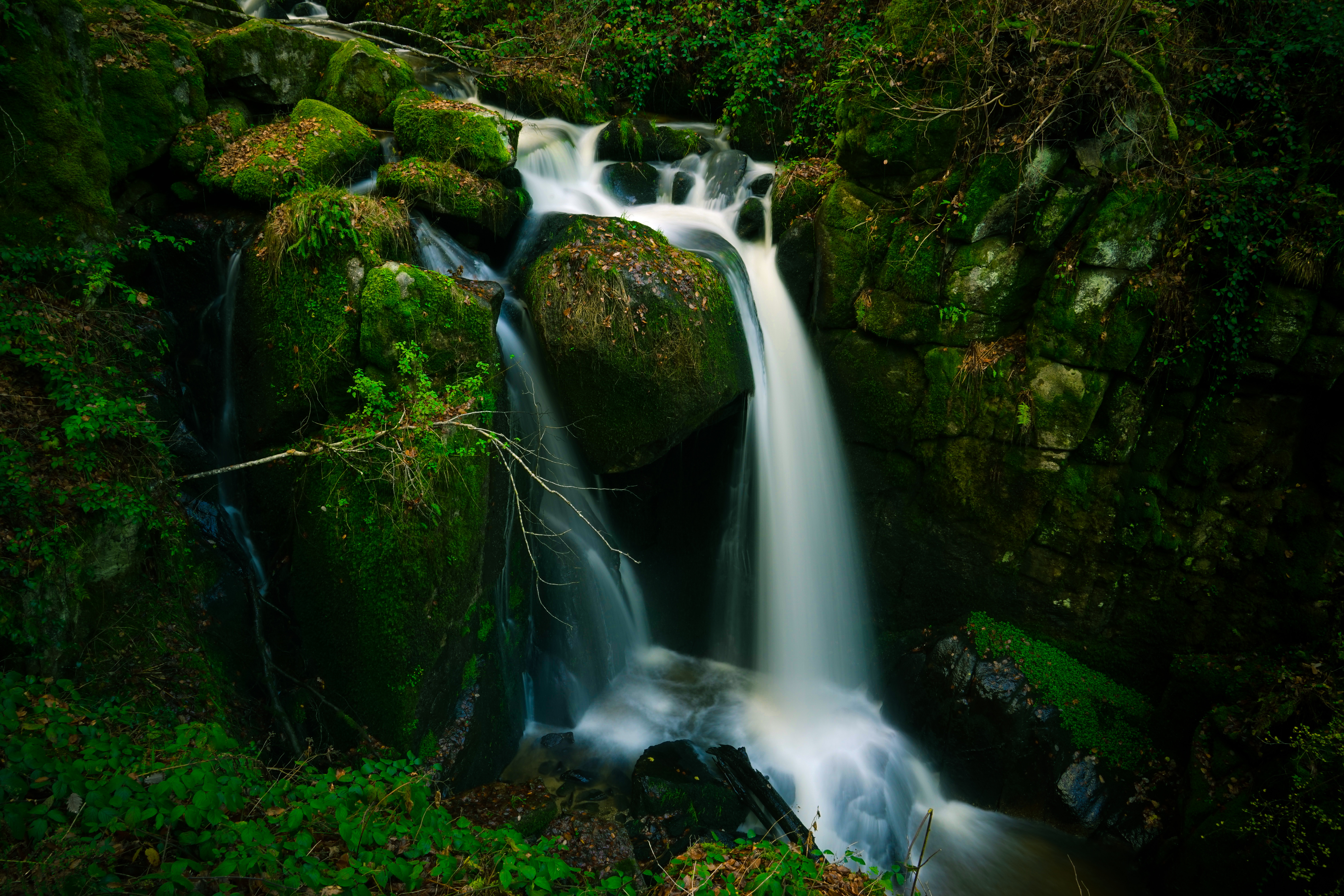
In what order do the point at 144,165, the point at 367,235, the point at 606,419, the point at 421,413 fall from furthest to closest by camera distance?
the point at 606,419, the point at 144,165, the point at 367,235, the point at 421,413

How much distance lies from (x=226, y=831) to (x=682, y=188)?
23.8ft

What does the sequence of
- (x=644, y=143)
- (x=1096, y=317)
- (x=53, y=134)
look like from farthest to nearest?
(x=644, y=143)
(x=1096, y=317)
(x=53, y=134)

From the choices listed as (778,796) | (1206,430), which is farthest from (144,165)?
(1206,430)

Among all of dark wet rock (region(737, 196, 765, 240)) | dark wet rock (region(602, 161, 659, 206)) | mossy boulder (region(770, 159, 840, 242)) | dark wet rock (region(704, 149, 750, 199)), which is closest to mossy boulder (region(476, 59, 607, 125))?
dark wet rock (region(602, 161, 659, 206))

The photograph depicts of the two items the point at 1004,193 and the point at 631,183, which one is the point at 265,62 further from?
the point at 1004,193

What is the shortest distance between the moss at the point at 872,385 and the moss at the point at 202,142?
238 inches

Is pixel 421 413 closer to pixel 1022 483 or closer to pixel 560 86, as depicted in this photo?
pixel 1022 483

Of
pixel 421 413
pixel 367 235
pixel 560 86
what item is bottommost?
pixel 421 413

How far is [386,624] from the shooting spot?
179 inches

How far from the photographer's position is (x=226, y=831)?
2.52m

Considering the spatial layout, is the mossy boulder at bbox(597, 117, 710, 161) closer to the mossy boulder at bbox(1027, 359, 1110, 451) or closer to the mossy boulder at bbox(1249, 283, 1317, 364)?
the mossy boulder at bbox(1027, 359, 1110, 451)

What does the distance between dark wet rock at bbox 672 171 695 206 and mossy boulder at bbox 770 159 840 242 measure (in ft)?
3.51

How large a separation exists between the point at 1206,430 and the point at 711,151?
612 centimetres

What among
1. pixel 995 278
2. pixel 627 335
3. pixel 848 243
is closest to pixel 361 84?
pixel 627 335
